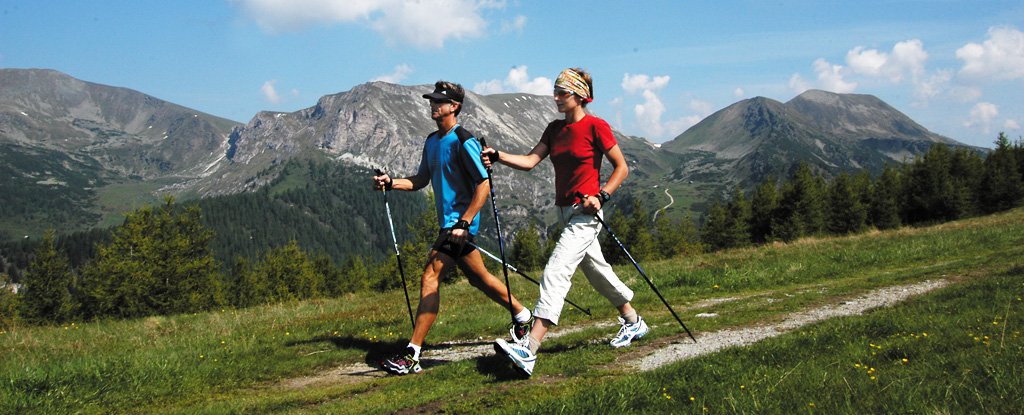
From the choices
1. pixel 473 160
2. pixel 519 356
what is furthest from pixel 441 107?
pixel 519 356

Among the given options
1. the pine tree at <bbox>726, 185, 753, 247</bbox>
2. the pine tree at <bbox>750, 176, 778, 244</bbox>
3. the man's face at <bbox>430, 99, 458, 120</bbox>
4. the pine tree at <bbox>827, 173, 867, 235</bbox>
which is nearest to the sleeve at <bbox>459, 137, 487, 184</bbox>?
the man's face at <bbox>430, 99, 458, 120</bbox>

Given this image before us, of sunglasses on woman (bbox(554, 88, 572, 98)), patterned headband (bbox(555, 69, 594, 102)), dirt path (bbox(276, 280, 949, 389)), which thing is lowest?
dirt path (bbox(276, 280, 949, 389))

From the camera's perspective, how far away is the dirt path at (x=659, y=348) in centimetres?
791

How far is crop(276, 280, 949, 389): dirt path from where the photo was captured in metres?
7.91

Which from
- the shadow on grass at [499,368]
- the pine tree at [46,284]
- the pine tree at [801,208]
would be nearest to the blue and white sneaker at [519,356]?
the shadow on grass at [499,368]

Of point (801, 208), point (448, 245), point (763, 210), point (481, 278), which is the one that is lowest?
point (763, 210)

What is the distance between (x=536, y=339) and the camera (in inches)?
295

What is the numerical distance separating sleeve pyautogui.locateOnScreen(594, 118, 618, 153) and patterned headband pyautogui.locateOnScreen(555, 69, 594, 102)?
0.35m

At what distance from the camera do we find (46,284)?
5647cm

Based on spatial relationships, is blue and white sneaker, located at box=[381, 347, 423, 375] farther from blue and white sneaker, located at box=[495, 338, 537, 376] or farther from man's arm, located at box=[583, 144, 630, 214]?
man's arm, located at box=[583, 144, 630, 214]

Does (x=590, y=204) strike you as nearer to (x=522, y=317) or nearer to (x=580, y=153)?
(x=580, y=153)

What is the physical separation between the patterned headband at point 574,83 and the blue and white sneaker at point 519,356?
3.12m

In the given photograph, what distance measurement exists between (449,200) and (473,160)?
62 centimetres

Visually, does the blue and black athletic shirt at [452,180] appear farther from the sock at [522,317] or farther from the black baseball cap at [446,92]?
the sock at [522,317]
